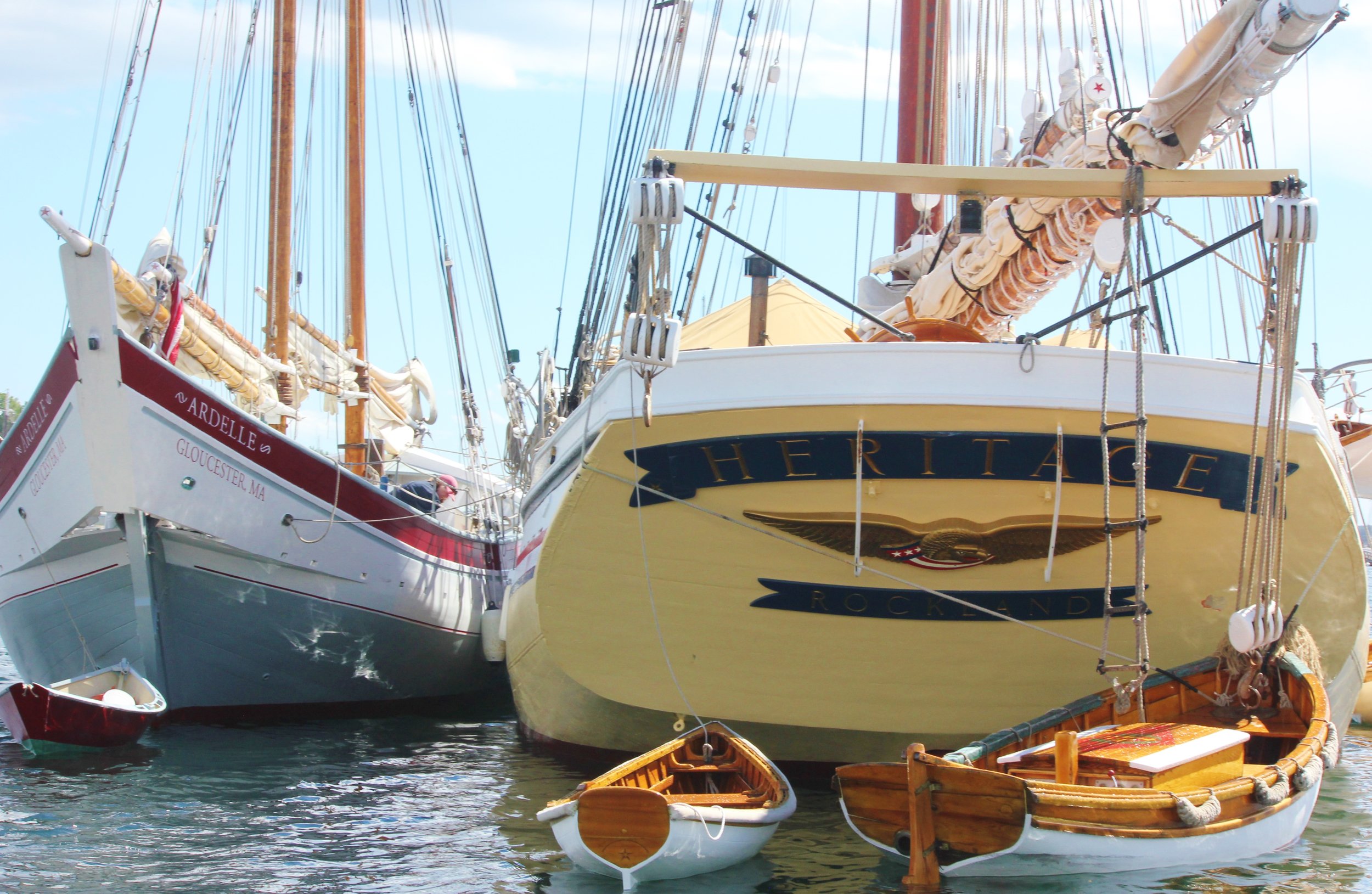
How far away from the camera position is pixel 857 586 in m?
7.73

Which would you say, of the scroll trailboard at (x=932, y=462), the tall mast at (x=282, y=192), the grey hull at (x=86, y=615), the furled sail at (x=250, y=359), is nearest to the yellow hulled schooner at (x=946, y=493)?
the scroll trailboard at (x=932, y=462)

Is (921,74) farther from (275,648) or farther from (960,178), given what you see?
(275,648)

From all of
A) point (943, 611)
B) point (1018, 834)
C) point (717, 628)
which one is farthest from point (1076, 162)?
point (1018, 834)

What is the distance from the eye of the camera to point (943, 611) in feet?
25.7

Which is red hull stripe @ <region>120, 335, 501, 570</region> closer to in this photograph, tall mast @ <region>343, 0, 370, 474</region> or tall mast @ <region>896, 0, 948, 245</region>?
tall mast @ <region>343, 0, 370, 474</region>

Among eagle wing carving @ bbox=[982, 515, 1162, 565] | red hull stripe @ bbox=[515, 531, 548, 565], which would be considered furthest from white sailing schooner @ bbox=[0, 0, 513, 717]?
eagle wing carving @ bbox=[982, 515, 1162, 565]

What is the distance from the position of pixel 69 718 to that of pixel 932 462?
22.6 feet

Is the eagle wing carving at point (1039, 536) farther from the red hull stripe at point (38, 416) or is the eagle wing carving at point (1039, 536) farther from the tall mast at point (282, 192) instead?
the tall mast at point (282, 192)

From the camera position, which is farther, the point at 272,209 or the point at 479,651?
the point at 272,209

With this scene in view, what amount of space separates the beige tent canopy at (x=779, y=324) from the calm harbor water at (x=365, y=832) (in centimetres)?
467

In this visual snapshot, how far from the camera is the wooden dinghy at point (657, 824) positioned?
6.18 meters

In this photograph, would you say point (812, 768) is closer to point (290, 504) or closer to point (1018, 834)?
point (1018, 834)

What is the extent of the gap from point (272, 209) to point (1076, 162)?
40.0 feet

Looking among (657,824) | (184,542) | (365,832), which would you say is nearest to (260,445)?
(184,542)
